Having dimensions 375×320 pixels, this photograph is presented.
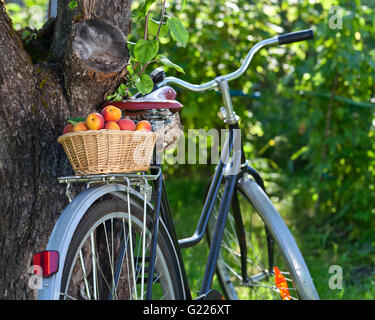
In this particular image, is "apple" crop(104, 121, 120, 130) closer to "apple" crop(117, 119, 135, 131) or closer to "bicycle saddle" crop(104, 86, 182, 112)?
"apple" crop(117, 119, 135, 131)

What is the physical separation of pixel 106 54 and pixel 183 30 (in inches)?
10.1

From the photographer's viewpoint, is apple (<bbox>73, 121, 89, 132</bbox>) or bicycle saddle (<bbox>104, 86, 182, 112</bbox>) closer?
apple (<bbox>73, 121, 89, 132</bbox>)

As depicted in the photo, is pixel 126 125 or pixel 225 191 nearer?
pixel 126 125

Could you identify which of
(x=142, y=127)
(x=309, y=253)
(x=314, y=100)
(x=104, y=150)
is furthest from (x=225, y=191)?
(x=314, y=100)

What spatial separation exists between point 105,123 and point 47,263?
42cm

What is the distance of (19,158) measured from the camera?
175cm

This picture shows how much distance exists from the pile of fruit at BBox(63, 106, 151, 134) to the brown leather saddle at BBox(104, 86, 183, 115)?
176 mm

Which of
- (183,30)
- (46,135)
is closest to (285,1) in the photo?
(183,30)

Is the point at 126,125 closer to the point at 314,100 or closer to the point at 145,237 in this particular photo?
the point at 145,237

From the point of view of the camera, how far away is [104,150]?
5.04 ft

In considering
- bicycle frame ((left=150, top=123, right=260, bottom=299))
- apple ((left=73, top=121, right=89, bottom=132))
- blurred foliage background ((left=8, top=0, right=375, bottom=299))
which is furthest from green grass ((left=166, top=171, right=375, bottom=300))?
apple ((left=73, top=121, right=89, bottom=132))

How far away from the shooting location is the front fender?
1.40 m

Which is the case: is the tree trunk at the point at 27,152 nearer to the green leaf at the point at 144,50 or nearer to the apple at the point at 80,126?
the green leaf at the point at 144,50
